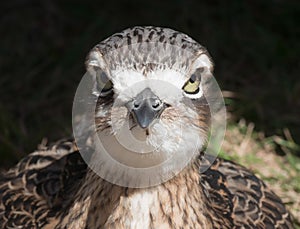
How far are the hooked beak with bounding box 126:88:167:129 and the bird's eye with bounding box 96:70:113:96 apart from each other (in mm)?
170

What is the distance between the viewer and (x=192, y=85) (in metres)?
3.04

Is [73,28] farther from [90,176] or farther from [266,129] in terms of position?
[90,176]

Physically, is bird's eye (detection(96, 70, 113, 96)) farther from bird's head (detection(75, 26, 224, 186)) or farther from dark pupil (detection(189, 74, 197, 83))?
dark pupil (detection(189, 74, 197, 83))

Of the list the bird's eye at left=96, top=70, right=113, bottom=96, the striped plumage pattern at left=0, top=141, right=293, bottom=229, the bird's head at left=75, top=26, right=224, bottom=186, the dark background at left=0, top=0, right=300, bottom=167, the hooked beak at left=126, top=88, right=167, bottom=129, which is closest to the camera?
the hooked beak at left=126, top=88, right=167, bottom=129

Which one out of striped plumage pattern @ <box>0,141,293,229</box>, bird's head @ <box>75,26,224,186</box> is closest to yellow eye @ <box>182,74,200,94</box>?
bird's head @ <box>75,26,224,186</box>

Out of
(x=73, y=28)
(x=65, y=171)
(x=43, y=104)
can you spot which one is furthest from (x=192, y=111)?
(x=73, y=28)

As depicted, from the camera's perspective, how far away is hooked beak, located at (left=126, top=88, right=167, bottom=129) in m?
2.75

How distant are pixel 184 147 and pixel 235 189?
45.0 inches

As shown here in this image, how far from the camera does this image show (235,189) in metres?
4.07

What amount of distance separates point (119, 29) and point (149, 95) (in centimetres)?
370

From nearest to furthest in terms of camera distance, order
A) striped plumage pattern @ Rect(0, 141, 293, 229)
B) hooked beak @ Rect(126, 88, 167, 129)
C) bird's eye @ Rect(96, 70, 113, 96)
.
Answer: hooked beak @ Rect(126, 88, 167, 129)
bird's eye @ Rect(96, 70, 113, 96)
striped plumage pattern @ Rect(0, 141, 293, 229)

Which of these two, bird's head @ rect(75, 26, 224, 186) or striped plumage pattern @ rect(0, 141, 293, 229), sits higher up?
bird's head @ rect(75, 26, 224, 186)

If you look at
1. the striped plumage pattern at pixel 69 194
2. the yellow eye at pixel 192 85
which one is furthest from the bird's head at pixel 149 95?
the striped plumage pattern at pixel 69 194

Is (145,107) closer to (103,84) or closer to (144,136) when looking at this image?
(144,136)
